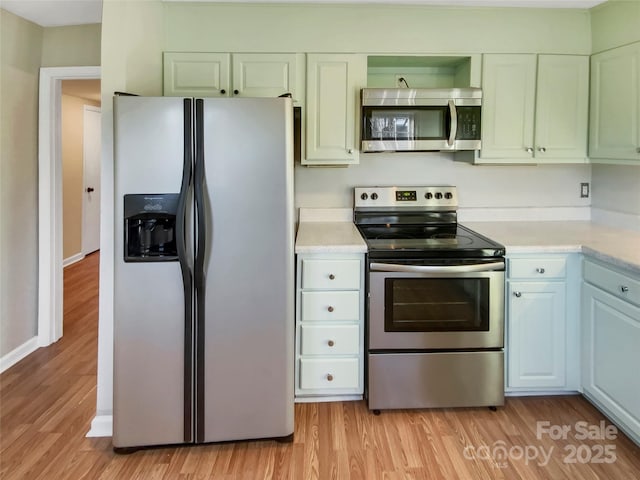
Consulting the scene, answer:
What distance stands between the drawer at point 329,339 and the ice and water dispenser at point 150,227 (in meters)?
0.84

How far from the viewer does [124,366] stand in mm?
2100

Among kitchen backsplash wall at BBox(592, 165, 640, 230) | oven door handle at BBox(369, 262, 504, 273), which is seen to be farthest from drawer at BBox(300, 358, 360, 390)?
kitchen backsplash wall at BBox(592, 165, 640, 230)

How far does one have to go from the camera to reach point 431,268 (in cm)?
239

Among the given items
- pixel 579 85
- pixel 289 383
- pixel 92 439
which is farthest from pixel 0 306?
pixel 579 85

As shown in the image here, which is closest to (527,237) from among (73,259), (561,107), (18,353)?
(561,107)

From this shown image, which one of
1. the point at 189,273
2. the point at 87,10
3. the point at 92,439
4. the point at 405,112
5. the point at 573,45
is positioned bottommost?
the point at 92,439

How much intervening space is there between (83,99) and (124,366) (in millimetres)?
5256

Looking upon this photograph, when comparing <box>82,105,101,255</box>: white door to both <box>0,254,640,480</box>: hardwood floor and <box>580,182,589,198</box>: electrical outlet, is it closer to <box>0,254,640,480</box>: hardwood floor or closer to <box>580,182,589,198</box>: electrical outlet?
<box>0,254,640,480</box>: hardwood floor

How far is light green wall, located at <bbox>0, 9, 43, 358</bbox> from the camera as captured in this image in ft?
9.67

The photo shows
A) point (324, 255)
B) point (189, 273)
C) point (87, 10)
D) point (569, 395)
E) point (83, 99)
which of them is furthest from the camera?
point (83, 99)

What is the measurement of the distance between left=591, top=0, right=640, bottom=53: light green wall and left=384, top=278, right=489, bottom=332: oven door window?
61.7 inches

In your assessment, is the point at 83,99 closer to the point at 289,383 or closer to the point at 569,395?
the point at 289,383

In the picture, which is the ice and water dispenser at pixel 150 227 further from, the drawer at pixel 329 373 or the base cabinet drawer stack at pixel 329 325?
the drawer at pixel 329 373

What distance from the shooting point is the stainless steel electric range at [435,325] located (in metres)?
2.41
